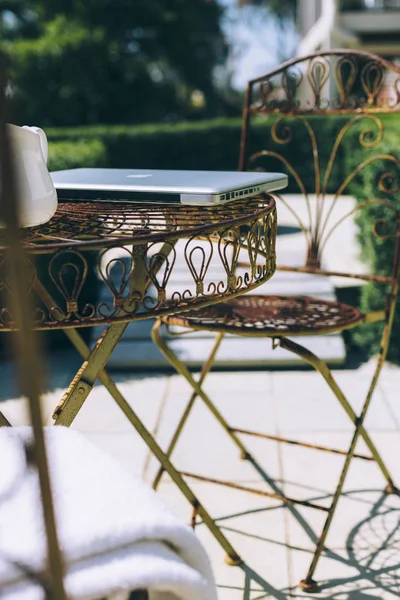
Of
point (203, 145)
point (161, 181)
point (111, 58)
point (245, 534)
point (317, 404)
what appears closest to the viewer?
point (161, 181)

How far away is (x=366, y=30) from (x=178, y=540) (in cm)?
1591

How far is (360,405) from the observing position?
3445 mm

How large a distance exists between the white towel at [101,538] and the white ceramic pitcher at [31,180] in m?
0.50

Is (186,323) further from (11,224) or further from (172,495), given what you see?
(11,224)

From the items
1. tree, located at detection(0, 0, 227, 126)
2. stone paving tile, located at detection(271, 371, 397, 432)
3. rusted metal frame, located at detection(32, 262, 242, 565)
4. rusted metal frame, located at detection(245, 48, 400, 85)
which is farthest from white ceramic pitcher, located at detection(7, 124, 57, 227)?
tree, located at detection(0, 0, 227, 126)

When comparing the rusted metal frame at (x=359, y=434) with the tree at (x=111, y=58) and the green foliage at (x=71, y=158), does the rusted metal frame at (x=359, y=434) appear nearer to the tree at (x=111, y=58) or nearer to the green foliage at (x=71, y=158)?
the green foliage at (x=71, y=158)

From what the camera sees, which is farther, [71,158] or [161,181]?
[71,158]

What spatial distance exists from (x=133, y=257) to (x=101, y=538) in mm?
583

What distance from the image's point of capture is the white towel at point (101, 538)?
0.98 m

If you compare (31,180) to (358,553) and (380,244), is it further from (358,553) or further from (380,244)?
(380,244)

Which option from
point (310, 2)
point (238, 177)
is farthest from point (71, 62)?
point (238, 177)

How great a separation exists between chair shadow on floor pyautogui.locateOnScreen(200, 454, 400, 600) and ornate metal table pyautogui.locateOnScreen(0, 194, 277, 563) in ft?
0.67

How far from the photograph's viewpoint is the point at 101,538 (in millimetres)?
1034

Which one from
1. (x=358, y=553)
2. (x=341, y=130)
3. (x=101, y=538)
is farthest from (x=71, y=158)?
(x=101, y=538)
